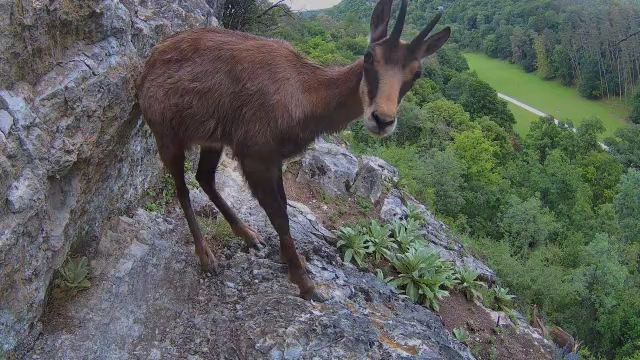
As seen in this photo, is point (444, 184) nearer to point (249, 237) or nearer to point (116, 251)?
point (249, 237)

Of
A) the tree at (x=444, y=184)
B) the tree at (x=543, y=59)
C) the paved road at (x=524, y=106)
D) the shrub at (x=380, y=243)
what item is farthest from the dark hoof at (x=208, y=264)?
the tree at (x=543, y=59)

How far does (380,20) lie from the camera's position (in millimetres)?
4992

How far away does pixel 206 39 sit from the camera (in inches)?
233

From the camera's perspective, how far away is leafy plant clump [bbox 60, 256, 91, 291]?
212 inches

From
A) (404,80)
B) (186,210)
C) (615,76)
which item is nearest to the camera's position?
(404,80)

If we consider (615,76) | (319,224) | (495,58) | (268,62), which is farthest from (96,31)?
(495,58)

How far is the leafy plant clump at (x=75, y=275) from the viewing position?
17.7 ft

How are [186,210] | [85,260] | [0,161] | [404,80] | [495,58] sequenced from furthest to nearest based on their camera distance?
[495,58] → [186,210] → [85,260] → [404,80] → [0,161]

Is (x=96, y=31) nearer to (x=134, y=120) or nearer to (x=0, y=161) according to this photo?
(x=134, y=120)

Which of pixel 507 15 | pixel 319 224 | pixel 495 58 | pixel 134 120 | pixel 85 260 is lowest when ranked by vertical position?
pixel 495 58

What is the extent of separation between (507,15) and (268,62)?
11085 cm

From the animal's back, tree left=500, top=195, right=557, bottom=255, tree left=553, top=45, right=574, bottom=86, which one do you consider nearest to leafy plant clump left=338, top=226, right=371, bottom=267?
the animal's back

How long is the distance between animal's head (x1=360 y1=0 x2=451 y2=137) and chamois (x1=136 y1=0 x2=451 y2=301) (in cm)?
2

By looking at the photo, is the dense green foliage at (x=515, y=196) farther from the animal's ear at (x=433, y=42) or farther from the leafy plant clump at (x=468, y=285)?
the animal's ear at (x=433, y=42)
